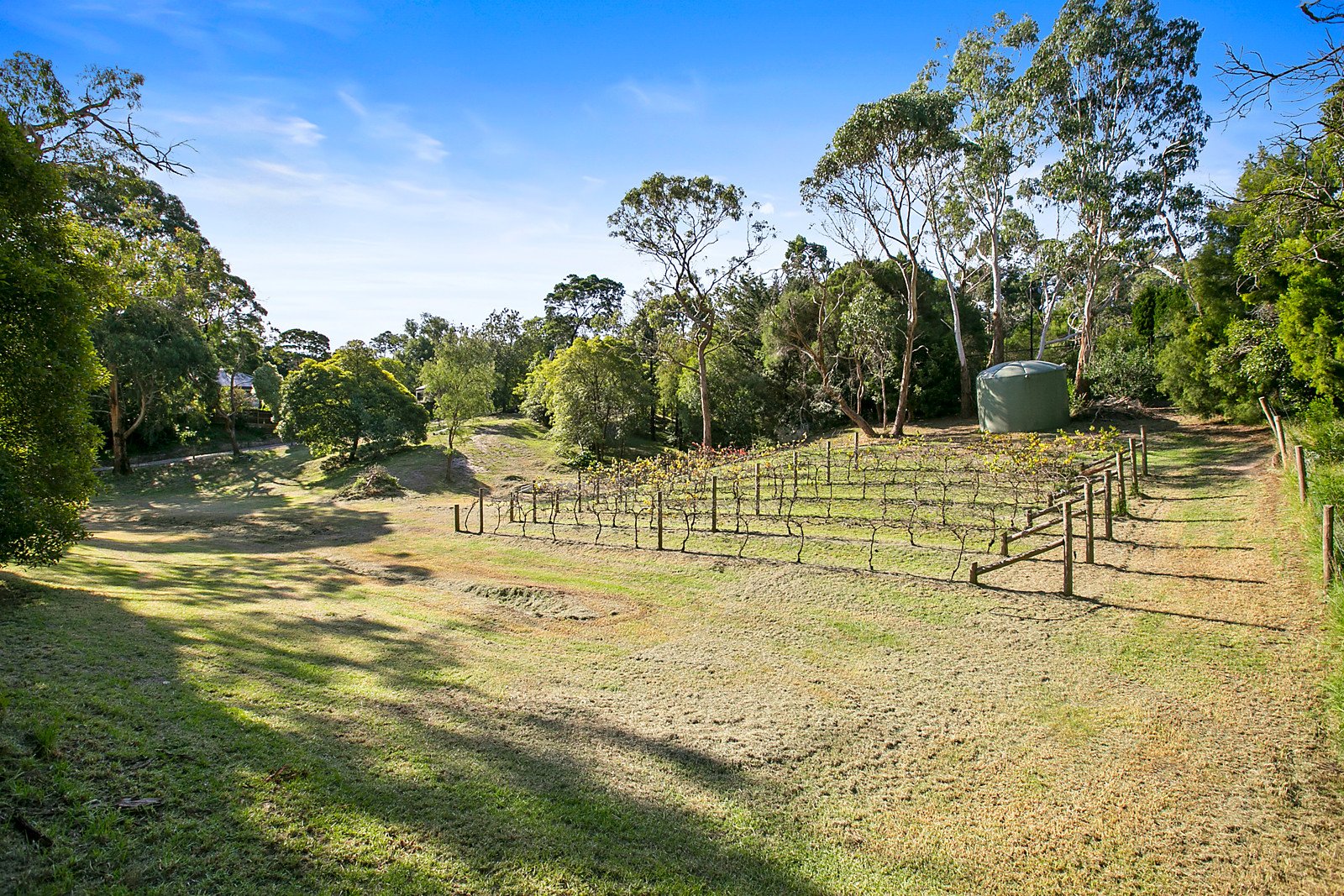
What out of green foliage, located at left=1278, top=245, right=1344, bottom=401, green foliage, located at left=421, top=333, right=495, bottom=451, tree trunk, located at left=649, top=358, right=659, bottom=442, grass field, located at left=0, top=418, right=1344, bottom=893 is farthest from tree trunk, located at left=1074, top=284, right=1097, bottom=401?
green foliage, located at left=421, top=333, right=495, bottom=451

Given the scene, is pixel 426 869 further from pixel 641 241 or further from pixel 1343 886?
pixel 641 241

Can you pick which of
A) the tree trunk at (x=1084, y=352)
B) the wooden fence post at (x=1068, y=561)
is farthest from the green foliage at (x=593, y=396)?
the wooden fence post at (x=1068, y=561)

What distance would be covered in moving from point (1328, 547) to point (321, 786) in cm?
1151

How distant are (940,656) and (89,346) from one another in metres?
11.3

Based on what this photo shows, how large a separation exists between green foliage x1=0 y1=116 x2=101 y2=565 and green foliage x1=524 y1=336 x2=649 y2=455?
80.8 feet

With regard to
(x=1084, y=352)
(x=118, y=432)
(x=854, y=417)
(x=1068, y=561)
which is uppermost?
(x=1084, y=352)

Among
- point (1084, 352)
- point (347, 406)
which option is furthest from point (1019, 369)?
point (347, 406)

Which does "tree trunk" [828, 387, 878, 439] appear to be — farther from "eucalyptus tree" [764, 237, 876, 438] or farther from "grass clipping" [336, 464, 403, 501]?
"grass clipping" [336, 464, 403, 501]

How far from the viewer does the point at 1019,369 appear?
87.1ft

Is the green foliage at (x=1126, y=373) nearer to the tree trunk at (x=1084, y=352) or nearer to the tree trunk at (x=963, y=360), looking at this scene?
the tree trunk at (x=1084, y=352)

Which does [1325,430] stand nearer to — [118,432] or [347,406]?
[347,406]

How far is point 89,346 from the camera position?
8.39m

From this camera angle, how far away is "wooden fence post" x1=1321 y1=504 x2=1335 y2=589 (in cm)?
809

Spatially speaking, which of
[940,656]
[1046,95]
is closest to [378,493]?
[940,656]
